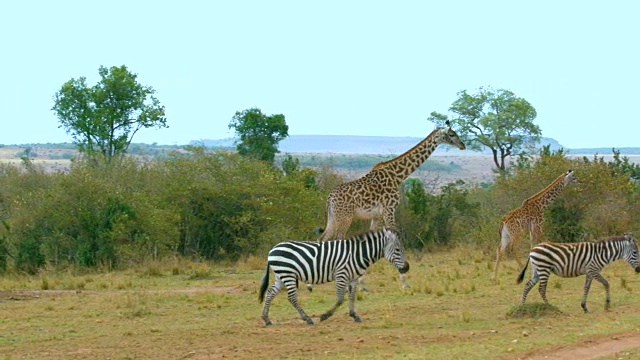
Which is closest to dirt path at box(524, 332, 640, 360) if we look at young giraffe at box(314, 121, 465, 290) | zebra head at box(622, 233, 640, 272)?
zebra head at box(622, 233, 640, 272)

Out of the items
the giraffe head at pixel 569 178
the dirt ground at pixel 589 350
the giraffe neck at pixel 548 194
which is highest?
the giraffe head at pixel 569 178

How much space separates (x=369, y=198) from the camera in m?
18.7

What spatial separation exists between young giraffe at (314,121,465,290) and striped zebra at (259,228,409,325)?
401cm

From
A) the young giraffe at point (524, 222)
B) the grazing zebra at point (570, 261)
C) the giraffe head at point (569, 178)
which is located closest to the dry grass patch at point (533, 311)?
the grazing zebra at point (570, 261)

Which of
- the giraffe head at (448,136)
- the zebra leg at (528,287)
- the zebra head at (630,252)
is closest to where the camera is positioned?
the zebra leg at (528,287)

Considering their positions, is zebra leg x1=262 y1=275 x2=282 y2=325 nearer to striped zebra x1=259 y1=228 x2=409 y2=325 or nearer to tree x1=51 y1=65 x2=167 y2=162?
striped zebra x1=259 y1=228 x2=409 y2=325

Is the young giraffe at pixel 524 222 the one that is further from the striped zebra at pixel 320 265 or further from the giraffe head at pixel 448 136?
the striped zebra at pixel 320 265

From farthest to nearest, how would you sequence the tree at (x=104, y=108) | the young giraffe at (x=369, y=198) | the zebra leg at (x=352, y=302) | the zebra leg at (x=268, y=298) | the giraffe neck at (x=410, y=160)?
1. the tree at (x=104, y=108)
2. the giraffe neck at (x=410, y=160)
3. the young giraffe at (x=369, y=198)
4. the zebra leg at (x=352, y=302)
5. the zebra leg at (x=268, y=298)

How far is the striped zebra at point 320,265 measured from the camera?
45.1 feet

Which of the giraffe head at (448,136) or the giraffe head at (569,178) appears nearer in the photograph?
the giraffe head at (448,136)

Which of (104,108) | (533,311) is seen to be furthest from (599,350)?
(104,108)

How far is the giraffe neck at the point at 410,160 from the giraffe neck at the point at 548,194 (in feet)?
8.73

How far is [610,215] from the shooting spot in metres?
24.8

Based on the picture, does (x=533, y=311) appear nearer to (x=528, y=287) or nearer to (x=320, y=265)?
(x=528, y=287)
